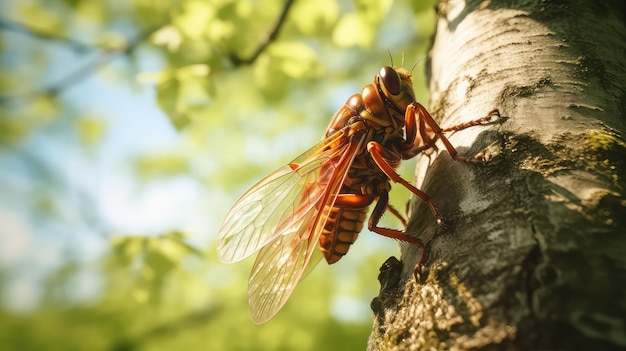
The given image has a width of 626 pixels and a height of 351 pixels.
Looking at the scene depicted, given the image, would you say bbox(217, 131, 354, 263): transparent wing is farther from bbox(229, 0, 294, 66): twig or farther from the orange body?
bbox(229, 0, 294, 66): twig

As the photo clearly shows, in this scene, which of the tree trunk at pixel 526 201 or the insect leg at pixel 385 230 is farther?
the insect leg at pixel 385 230

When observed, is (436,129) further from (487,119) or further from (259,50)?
(259,50)

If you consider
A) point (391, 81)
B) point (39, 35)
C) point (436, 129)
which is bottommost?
point (436, 129)

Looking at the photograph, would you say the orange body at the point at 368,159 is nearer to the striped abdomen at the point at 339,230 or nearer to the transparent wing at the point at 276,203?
the striped abdomen at the point at 339,230

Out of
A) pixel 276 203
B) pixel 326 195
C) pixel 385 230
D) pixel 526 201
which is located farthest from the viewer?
pixel 276 203

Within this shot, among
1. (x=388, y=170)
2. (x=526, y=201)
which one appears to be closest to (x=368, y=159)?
(x=388, y=170)

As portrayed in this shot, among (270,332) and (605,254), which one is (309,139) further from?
(605,254)

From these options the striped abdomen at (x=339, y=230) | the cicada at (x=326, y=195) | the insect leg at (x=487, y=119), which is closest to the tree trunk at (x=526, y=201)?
the insect leg at (x=487, y=119)
